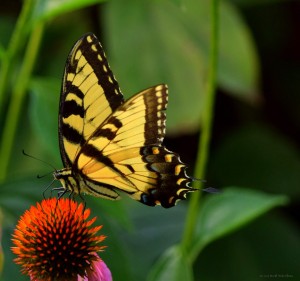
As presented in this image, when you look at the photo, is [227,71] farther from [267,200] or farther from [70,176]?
[70,176]

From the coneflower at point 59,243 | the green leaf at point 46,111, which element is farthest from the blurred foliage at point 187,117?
the coneflower at point 59,243

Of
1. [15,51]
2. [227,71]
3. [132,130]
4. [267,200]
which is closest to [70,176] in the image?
[132,130]

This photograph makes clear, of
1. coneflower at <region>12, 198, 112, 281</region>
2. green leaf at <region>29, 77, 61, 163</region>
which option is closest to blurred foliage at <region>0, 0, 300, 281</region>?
green leaf at <region>29, 77, 61, 163</region>

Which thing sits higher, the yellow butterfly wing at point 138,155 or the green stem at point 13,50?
the green stem at point 13,50

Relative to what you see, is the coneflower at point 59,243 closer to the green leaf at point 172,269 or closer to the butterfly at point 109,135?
the butterfly at point 109,135

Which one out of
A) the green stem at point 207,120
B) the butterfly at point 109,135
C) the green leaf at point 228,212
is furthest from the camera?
the green leaf at point 228,212

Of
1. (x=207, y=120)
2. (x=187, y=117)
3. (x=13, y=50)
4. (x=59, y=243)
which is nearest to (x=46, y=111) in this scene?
(x=13, y=50)

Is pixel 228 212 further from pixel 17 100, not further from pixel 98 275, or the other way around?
pixel 98 275

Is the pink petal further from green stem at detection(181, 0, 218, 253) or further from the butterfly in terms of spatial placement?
green stem at detection(181, 0, 218, 253)
